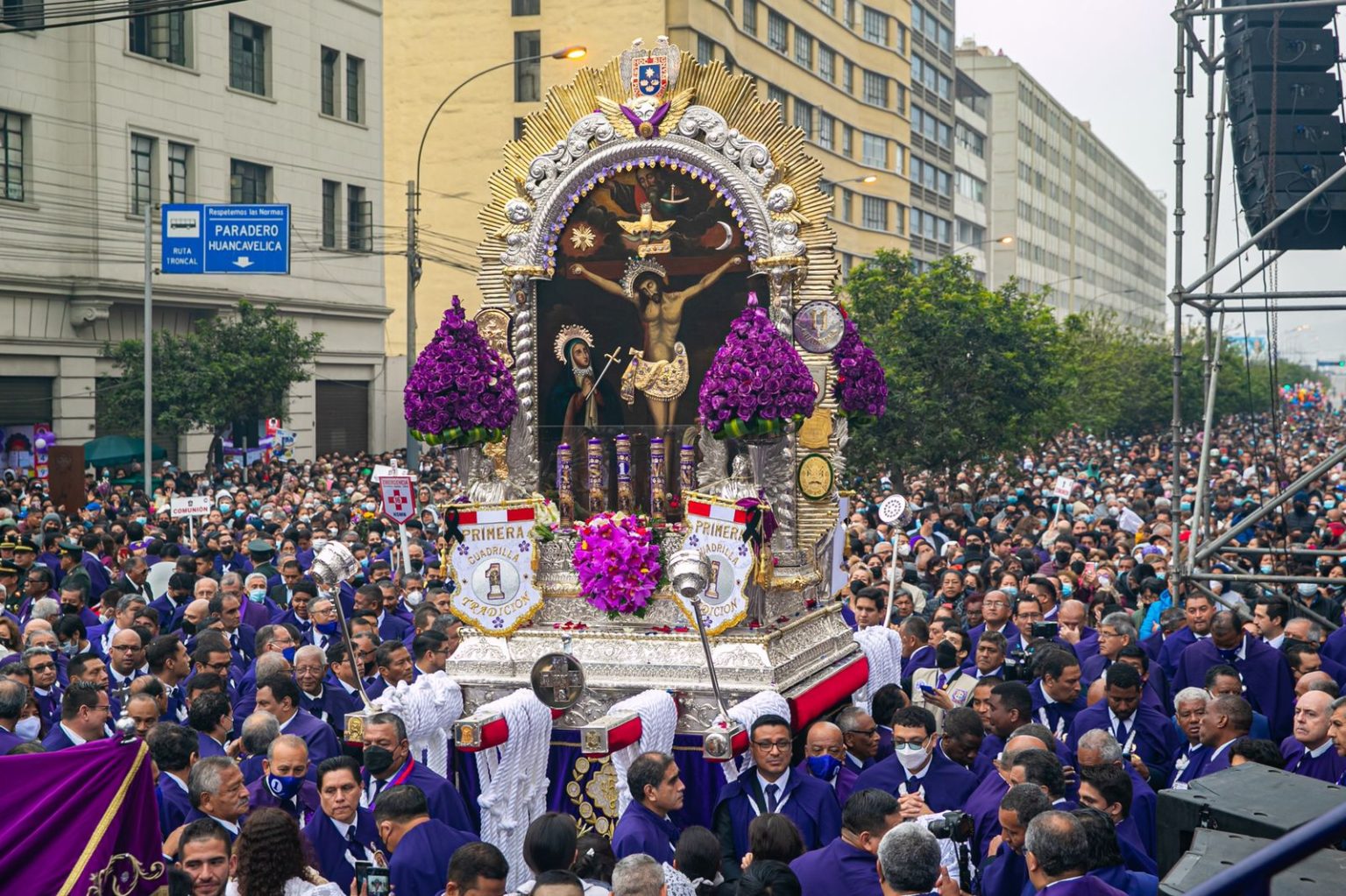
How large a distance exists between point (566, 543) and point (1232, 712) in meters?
4.84

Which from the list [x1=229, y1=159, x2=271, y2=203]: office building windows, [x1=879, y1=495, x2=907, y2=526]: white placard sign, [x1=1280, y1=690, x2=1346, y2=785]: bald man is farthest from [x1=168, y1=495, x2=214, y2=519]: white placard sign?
[x1=229, y1=159, x2=271, y2=203]: office building windows

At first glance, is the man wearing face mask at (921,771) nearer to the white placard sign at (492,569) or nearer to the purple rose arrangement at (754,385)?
the purple rose arrangement at (754,385)

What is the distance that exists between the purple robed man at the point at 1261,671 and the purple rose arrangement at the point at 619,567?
170 inches

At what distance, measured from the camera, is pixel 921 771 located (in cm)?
846

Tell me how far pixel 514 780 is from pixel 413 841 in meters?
2.57

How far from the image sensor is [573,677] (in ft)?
32.7

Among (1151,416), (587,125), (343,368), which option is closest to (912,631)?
(587,125)

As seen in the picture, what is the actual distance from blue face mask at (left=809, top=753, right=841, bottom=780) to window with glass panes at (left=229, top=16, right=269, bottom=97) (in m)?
33.3

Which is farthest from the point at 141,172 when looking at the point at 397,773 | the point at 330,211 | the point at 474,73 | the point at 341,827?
the point at 341,827

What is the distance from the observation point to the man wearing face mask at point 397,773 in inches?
324

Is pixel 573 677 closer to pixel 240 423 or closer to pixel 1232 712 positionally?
pixel 1232 712

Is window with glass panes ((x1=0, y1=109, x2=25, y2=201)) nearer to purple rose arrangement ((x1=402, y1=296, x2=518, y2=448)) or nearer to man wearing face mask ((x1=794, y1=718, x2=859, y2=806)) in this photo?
purple rose arrangement ((x1=402, y1=296, x2=518, y2=448))

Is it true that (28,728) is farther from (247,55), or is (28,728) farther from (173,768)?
(247,55)

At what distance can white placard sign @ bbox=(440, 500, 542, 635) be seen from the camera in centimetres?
1098
